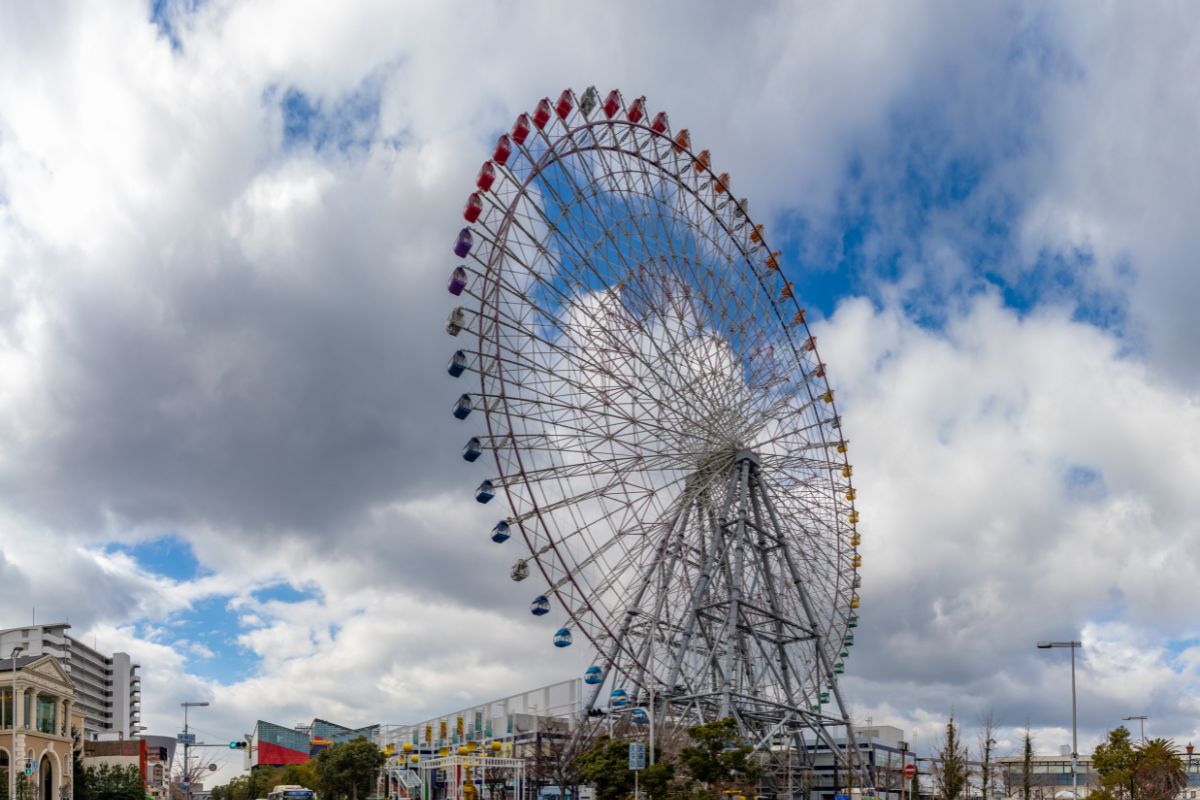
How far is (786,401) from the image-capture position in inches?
2822

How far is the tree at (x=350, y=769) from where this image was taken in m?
92.7

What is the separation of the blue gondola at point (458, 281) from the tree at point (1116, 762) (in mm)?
51839

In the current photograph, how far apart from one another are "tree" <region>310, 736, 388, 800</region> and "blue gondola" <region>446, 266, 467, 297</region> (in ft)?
164

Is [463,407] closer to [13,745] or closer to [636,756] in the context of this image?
[636,756]

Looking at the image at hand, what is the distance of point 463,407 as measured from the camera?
55750 mm

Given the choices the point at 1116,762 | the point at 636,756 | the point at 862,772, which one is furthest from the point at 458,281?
the point at 1116,762

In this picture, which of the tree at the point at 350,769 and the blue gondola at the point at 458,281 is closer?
the blue gondola at the point at 458,281

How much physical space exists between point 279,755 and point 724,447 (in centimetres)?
15681

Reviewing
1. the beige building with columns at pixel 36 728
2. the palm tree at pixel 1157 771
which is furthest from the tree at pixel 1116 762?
the beige building with columns at pixel 36 728

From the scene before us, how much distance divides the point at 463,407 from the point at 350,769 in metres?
48.2

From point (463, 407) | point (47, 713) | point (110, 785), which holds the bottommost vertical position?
point (110, 785)

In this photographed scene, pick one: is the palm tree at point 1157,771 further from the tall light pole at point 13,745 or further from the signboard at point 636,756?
the tall light pole at point 13,745

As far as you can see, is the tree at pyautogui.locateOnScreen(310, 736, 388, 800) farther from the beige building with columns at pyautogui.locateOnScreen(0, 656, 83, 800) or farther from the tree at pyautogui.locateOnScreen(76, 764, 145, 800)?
the beige building with columns at pyautogui.locateOnScreen(0, 656, 83, 800)

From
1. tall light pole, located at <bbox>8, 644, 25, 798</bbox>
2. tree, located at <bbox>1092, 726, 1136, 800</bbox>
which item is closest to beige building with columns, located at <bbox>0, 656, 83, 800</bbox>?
tall light pole, located at <bbox>8, 644, 25, 798</bbox>
